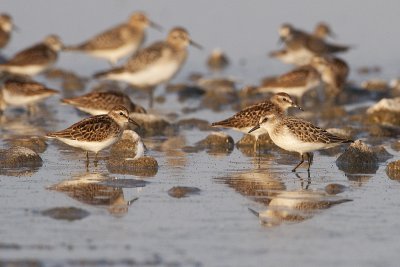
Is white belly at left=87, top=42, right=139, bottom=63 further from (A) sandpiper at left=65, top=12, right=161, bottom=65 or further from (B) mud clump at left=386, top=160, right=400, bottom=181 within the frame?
(B) mud clump at left=386, top=160, right=400, bottom=181

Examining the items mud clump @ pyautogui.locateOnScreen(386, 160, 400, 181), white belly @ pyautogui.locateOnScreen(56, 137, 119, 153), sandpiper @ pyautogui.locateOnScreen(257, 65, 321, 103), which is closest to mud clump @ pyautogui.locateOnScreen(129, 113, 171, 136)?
white belly @ pyautogui.locateOnScreen(56, 137, 119, 153)

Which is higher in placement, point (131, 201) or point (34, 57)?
point (34, 57)

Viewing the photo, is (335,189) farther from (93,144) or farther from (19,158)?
(19,158)

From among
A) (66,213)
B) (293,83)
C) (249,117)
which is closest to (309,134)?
(249,117)

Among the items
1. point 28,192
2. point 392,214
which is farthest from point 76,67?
point 392,214

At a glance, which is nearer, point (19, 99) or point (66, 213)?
point (66, 213)

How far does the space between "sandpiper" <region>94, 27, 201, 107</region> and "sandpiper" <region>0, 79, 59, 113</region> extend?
→ 307 centimetres

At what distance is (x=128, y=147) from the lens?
52.9 ft

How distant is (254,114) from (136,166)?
3160mm

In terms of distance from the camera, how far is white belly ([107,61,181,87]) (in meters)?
24.0

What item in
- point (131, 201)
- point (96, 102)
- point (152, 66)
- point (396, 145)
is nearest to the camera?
point (131, 201)

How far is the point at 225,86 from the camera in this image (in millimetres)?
25828

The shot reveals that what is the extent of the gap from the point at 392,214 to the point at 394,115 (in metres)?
8.38

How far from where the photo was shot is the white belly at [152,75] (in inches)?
943
